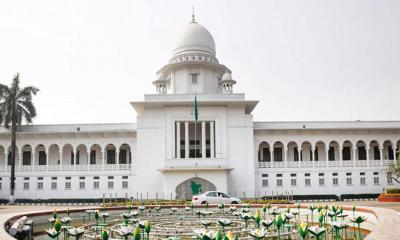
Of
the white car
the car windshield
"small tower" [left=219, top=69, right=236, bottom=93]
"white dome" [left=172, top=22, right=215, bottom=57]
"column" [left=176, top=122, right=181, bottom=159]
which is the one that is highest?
"white dome" [left=172, top=22, right=215, bottom=57]

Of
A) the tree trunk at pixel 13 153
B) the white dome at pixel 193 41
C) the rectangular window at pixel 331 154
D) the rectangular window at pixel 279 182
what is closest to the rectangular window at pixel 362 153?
the rectangular window at pixel 331 154

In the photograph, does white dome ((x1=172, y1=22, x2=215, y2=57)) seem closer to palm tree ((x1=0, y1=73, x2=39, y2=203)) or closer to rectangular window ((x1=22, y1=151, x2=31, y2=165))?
palm tree ((x1=0, y1=73, x2=39, y2=203))

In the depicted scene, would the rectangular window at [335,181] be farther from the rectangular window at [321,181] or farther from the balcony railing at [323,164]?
→ the balcony railing at [323,164]

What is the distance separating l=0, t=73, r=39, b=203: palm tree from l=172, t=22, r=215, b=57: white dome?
15026 mm

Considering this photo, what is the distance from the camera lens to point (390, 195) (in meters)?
33.9

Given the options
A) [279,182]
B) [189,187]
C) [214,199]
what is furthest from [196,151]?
[214,199]

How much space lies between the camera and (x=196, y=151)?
4159cm

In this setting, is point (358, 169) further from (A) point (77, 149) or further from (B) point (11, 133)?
(B) point (11, 133)

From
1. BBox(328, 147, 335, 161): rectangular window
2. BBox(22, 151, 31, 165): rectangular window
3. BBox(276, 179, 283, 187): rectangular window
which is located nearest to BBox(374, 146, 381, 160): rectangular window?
BBox(328, 147, 335, 161): rectangular window

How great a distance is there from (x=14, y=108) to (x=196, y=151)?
1678cm

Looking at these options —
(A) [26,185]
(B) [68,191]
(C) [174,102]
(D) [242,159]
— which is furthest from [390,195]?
(A) [26,185]

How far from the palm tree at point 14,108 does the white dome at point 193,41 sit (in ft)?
49.3

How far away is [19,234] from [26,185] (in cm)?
2995

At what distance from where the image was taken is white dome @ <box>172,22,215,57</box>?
45.2 meters
